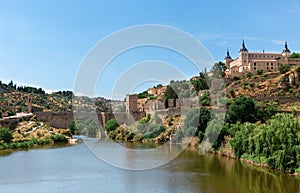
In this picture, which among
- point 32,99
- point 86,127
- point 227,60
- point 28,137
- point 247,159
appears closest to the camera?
point 247,159

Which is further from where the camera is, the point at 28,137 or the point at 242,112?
the point at 28,137

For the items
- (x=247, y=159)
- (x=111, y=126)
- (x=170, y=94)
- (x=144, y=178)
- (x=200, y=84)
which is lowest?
(x=144, y=178)

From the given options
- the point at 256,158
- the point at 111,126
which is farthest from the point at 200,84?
the point at 256,158

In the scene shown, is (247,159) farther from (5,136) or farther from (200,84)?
(200,84)

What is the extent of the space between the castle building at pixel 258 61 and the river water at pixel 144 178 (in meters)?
29.6

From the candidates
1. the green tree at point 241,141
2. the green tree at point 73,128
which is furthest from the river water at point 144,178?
the green tree at point 73,128

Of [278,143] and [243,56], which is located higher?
[243,56]

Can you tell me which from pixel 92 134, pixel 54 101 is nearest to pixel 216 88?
pixel 92 134

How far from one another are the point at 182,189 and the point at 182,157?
8919 millimetres

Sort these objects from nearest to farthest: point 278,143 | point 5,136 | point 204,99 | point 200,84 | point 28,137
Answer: point 278,143 → point 5,136 → point 28,137 → point 204,99 → point 200,84

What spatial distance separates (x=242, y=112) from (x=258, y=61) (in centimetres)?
2413

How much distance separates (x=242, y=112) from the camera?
27.0m

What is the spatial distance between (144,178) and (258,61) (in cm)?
3651

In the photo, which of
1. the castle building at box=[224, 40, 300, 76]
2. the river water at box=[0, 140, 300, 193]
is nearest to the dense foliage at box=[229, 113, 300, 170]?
the river water at box=[0, 140, 300, 193]
